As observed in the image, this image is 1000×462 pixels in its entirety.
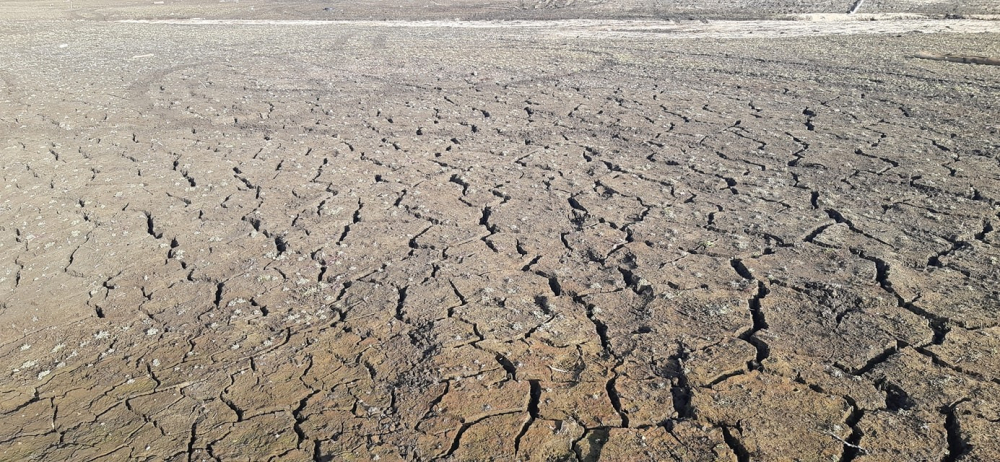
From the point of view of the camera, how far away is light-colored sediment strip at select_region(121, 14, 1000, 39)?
1380cm

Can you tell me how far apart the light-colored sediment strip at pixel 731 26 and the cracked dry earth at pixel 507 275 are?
5622mm

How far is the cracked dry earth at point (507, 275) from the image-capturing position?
9.80 ft

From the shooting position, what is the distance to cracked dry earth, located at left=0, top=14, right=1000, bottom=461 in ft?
9.80

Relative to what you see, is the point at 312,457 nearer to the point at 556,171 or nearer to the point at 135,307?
the point at 135,307

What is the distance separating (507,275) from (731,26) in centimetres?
1264

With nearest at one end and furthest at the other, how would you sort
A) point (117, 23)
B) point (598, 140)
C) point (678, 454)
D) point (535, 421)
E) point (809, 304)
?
point (678, 454)
point (535, 421)
point (809, 304)
point (598, 140)
point (117, 23)

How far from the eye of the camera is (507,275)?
4289mm

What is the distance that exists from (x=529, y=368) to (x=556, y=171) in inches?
118

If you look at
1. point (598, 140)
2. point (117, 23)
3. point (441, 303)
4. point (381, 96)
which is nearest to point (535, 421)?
point (441, 303)

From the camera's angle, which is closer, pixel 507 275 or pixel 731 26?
pixel 507 275

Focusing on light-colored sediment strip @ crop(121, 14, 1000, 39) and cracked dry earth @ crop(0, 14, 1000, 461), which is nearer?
cracked dry earth @ crop(0, 14, 1000, 461)

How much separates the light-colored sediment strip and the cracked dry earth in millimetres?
5622

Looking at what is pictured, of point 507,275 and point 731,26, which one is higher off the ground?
point 731,26

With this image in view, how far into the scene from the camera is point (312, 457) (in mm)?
2836
